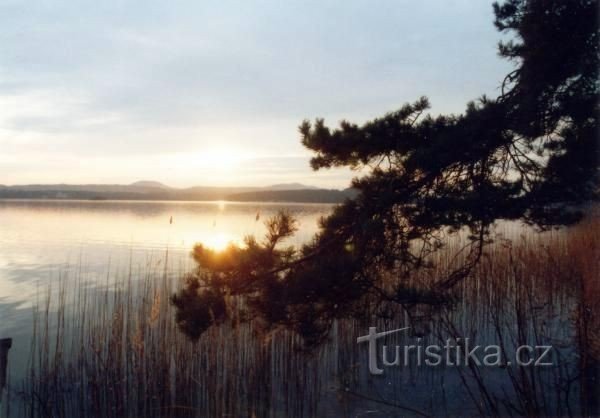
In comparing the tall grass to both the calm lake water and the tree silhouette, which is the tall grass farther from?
the calm lake water

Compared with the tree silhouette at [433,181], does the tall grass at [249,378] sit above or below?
below

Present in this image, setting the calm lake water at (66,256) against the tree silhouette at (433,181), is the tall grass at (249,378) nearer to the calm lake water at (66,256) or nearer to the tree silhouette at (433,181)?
the tree silhouette at (433,181)

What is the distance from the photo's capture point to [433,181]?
3.08 meters

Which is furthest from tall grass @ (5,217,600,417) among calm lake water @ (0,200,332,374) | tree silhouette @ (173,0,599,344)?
calm lake water @ (0,200,332,374)

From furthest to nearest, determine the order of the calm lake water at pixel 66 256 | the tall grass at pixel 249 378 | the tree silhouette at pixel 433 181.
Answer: the calm lake water at pixel 66 256 < the tall grass at pixel 249 378 < the tree silhouette at pixel 433 181

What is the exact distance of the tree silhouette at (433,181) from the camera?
2736mm

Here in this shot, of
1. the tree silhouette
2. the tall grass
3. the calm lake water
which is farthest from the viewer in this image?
the calm lake water

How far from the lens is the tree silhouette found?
2.74 meters

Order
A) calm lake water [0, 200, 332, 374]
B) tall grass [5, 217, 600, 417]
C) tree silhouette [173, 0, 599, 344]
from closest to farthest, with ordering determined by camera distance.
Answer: tree silhouette [173, 0, 599, 344], tall grass [5, 217, 600, 417], calm lake water [0, 200, 332, 374]

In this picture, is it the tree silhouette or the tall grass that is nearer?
the tree silhouette

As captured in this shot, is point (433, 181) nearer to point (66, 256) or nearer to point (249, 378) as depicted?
point (249, 378)

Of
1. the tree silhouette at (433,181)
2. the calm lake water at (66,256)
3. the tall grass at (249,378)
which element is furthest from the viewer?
the calm lake water at (66,256)

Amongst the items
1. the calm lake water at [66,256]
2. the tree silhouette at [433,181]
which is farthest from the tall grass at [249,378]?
the calm lake water at [66,256]

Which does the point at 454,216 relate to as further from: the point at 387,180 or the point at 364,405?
the point at 364,405
